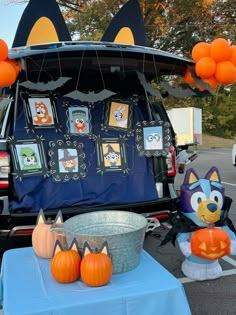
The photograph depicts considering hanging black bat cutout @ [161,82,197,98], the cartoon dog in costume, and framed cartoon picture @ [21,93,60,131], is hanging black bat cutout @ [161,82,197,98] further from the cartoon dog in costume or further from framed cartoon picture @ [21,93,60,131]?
framed cartoon picture @ [21,93,60,131]

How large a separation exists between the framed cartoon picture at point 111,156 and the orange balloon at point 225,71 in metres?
1.27

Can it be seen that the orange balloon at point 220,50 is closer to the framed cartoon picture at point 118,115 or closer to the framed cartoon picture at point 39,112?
the framed cartoon picture at point 118,115

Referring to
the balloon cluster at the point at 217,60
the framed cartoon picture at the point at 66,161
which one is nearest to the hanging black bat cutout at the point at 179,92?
the balloon cluster at the point at 217,60

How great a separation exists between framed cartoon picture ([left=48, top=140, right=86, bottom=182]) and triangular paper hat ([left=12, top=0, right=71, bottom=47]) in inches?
56.5

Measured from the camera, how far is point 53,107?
159 inches

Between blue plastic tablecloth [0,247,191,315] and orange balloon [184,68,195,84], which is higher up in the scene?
orange balloon [184,68,195,84]

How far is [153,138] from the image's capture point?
404cm

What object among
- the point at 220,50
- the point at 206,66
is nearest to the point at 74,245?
the point at 206,66

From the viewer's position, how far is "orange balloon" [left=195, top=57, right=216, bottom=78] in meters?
3.49

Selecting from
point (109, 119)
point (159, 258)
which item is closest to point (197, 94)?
point (109, 119)

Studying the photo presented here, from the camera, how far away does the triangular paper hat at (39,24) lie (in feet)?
14.4

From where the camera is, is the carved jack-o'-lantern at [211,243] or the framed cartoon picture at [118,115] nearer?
the carved jack-o'-lantern at [211,243]

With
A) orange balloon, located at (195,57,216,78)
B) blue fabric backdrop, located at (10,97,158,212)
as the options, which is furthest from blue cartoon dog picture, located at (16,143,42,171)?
orange balloon, located at (195,57,216,78)

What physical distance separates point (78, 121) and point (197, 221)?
1664mm
